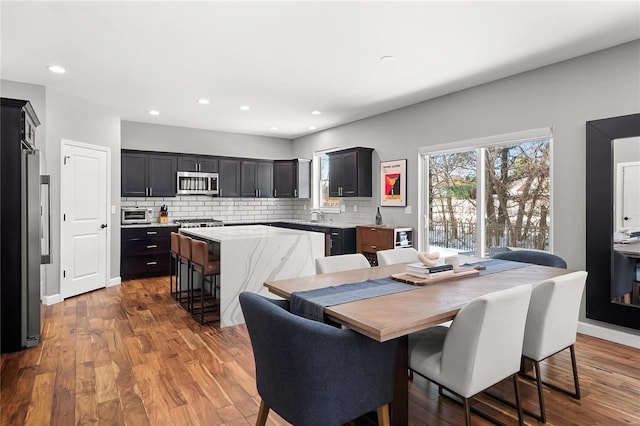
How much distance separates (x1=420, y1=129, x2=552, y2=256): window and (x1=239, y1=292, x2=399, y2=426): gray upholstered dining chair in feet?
10.6

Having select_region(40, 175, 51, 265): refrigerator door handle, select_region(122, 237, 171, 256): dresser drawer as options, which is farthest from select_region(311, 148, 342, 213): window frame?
select_region(40, 175, 51, 265): refrigerator door handle

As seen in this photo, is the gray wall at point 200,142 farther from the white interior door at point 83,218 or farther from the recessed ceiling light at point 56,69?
the recessed ceiling light at point 56,69

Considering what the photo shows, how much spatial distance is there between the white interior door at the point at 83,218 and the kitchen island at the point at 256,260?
5.95 ft

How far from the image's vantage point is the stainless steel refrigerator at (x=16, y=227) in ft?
10.2

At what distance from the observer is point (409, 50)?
3.46 metres

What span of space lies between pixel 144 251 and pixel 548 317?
585 centimetres

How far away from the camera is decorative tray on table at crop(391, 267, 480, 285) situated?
92.9 inches

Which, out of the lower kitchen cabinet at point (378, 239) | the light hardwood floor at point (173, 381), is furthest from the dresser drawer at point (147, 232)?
the lower kitchen cabinet at point (378, 239)

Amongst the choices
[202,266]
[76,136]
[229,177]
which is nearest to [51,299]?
[76,136]

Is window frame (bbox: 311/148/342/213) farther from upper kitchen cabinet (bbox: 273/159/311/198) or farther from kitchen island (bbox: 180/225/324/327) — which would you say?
kitchen island (bbox: 180/225/324/327)

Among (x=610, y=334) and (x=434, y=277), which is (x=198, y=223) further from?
(x=610, y=334)

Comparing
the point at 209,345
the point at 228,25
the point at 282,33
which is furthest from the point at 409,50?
the point at 209,345

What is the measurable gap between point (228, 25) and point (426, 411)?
317 cm

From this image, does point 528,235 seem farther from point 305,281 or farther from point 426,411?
point 305,281
